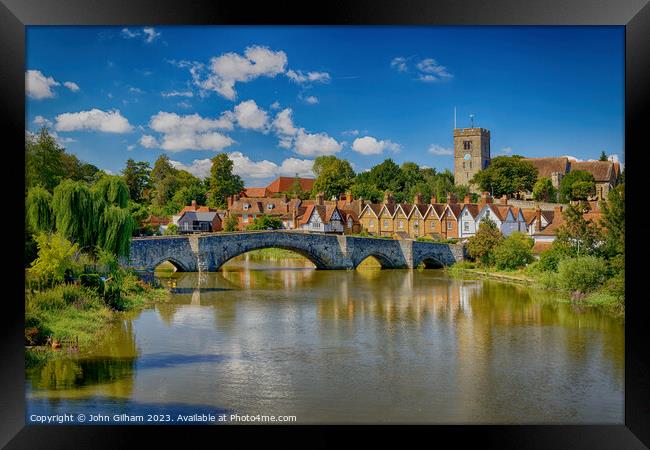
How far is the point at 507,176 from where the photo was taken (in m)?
22.0

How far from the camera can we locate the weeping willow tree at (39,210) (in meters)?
8.66

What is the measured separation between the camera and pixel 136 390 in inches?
239

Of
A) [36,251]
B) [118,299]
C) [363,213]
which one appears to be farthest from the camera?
[363,213]

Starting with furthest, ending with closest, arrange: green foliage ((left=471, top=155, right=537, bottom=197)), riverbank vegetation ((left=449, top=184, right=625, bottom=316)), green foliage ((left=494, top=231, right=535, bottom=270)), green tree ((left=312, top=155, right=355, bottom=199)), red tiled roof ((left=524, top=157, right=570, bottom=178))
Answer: green tree ((left=312, top=155, right=355, bottom=199)) → green foliage ((left=471, top=155, right=537, bottom=197)) → red tiled roof ((left=524, top=157, right=570, bottom=178)) → green foliage ((left=494, top=231, right=535, bottom=270)) → riverbank vegetation ((left=449, top=184, right=625, bottom=316))

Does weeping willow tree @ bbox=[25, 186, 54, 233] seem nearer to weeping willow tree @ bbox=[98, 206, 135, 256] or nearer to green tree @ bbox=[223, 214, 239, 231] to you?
weeping willow tree @ bbox=[98, 206, 135, 256]

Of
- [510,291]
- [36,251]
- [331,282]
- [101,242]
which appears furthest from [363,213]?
[36,251]

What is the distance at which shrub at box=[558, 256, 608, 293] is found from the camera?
1103 cm

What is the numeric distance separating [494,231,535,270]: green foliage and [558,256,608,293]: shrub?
3.73 meters

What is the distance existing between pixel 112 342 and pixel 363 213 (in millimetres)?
15260

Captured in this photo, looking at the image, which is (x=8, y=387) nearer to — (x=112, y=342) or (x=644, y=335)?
(x=112, y=342)

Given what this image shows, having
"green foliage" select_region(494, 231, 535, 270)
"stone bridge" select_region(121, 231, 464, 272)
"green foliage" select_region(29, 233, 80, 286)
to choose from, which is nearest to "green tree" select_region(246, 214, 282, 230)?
"stone bridge" select_region(121, 231, 464, 272)

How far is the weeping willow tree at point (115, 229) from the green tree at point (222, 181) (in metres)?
6.77

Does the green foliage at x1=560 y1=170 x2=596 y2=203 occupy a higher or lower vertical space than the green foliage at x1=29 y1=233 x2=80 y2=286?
higher
